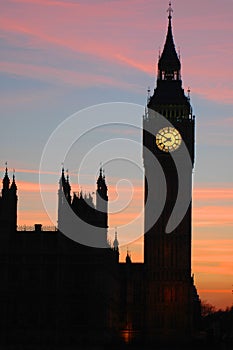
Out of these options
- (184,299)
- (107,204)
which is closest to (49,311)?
(107,204)

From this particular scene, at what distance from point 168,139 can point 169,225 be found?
10.9 m

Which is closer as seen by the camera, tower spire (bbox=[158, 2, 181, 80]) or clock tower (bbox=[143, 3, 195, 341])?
clock tower (bbox=[143, 3, 195, 341])

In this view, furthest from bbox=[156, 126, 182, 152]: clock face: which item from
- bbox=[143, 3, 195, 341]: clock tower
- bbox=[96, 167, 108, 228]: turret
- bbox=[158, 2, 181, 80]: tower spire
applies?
bbox=[96, 167, 108, 228]: turret

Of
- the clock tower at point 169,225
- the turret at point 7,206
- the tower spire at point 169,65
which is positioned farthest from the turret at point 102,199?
the tower spire at point 169,65

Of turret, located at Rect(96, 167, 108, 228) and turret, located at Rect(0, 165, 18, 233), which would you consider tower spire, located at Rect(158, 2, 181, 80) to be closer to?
turret, located at Rect(96, 167, 108, 228)

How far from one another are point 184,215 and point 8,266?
4681 cm

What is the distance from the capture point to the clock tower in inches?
6516

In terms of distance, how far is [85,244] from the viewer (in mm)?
120812

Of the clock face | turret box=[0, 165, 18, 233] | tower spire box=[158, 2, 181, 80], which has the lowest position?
turret box=[0, 165, 18, 233]

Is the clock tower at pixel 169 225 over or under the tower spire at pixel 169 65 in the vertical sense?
under

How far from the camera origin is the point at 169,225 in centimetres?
16638

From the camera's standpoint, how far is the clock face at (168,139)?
166375 millimetres

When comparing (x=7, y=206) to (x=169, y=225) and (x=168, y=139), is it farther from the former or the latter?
(x=168, y=139)

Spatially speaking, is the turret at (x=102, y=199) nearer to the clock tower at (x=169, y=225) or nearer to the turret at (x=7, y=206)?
the turret at (x=7, y=206)
